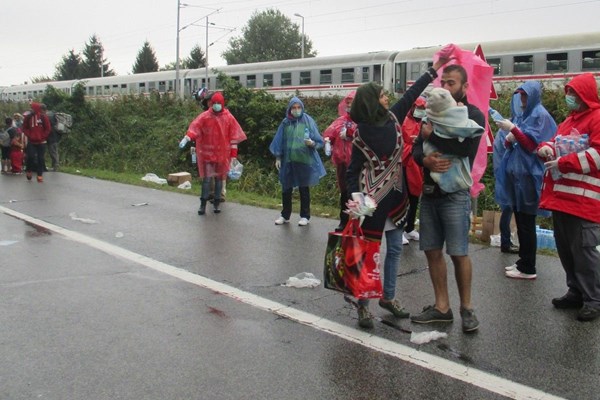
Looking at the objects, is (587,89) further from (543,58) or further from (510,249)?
(543,58)

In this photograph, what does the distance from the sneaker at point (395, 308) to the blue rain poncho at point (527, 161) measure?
2027 mm

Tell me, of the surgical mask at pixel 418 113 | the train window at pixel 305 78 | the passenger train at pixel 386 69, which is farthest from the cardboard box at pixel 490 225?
the train window at pixel 305 78

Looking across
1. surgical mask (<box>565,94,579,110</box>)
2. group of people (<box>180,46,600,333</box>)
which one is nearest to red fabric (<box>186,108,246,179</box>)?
group of people (<box>180,46,600,333</box>)

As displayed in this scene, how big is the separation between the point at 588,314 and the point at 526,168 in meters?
1.83

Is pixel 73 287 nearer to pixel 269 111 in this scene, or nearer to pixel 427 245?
pixel 427 245

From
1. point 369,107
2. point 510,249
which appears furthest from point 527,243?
point 369,107

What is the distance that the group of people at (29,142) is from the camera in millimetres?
14914

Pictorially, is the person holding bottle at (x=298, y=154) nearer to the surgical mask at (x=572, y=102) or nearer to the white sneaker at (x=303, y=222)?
the white sneaker at (x=303, y=222)

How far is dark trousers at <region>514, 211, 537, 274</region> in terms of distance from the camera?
5977 mm

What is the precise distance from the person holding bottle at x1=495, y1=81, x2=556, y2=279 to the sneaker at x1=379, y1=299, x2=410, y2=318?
1.76 metres

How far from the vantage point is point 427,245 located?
467cm

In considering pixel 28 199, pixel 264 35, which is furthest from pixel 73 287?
pixel 264 35

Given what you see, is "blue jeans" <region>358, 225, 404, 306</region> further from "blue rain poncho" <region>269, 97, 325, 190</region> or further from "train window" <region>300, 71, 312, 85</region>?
"train window" <region>300, 71, 312, 85</region>

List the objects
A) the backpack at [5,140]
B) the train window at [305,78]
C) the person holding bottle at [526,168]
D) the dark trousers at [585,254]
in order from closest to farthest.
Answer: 1. the dark trousers at [585,254]
2. the person holding bottle at [526,168]
3. the backpack at [5,140]
4. the train window at [305,78]
